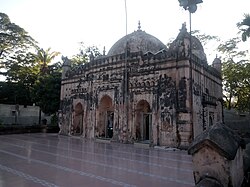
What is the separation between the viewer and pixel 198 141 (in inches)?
148

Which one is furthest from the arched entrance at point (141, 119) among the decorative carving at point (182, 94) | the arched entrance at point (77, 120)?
the arched entrance at point (77, 120)

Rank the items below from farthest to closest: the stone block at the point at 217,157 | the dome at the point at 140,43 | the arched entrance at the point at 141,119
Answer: the dome at the point at 140,43 < the arched entrance at the point at 141,119 < the stone block at the point at 217,157

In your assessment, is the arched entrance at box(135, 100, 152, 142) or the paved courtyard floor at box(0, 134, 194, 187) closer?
the paved courtyard floor at box(0, 134, 194, 187)

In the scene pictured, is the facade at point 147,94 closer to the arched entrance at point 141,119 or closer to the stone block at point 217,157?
the arched entrance at point 141,119

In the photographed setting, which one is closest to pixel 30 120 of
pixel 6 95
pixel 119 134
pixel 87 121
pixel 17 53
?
pixel 6 95

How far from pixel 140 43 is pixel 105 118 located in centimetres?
663

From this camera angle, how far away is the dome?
1858 centimetres

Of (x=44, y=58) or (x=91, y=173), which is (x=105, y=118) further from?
(x=44, y=58)

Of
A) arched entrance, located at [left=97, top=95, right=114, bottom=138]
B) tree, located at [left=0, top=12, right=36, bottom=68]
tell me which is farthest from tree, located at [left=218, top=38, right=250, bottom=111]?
tree, located at [left=0, top=12, right=36, bottom=68]

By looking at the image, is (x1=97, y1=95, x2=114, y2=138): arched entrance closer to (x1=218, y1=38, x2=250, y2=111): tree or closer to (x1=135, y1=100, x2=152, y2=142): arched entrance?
(x1=135, y1=100, x2=152, y2=142): arched entrance

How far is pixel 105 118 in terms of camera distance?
59.3ft

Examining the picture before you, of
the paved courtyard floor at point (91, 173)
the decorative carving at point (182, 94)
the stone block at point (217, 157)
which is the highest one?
the decorative carving at point (182, 94)

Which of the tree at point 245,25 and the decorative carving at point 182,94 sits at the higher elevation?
the tree at point 245,25

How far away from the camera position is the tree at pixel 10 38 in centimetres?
2416
